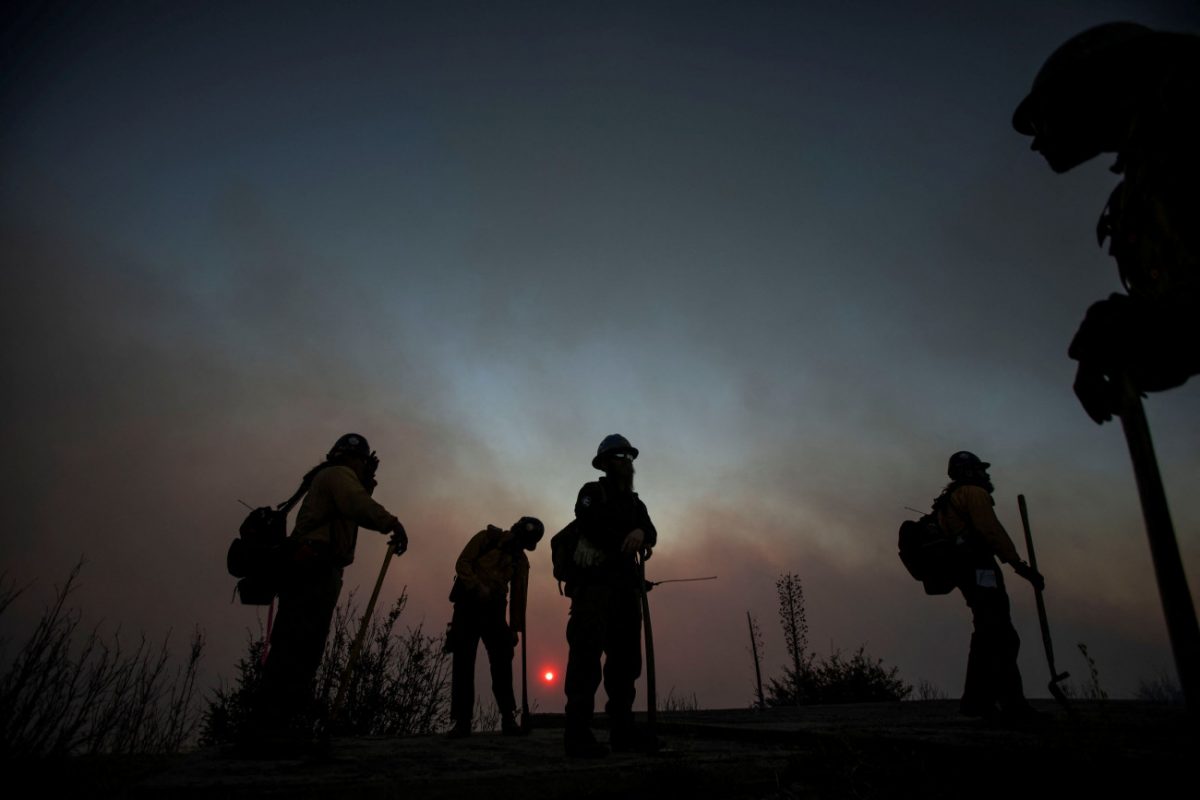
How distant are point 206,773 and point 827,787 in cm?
309

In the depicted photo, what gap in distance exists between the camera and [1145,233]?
2400 mm

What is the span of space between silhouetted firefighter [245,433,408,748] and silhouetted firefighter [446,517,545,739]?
2392mm

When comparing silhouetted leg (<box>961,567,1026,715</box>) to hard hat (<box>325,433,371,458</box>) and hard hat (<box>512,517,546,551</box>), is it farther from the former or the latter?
hard hat (<box>325,433,371,458</box>)

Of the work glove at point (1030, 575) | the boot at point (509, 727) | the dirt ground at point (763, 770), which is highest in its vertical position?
the work glove at point (1030, 575)

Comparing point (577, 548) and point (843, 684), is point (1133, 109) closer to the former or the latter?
point (577, 548)

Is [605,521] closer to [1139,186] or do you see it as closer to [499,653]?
[499,653]

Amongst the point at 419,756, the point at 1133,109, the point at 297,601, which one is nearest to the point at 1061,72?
the point at 1133,109

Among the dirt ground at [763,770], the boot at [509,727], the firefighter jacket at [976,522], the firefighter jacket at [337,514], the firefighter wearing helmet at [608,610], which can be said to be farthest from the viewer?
the boot at [509,727]

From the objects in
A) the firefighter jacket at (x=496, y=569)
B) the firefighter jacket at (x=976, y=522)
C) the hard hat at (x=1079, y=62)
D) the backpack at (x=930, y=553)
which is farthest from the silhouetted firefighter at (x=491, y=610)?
the hard hat at (x=1079, y=62)

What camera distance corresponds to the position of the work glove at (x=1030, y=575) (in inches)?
224

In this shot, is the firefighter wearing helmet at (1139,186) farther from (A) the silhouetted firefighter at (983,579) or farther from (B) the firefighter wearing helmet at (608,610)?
(A) the silhouetted firefighter at (983,579)

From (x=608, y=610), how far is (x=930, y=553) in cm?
338

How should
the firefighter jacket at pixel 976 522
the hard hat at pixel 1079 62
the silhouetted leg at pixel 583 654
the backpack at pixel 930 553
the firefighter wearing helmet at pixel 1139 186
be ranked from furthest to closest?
the backpack at pixel 930 553, the firefighter jacket at pixel 976 522, the silhouetted leg at pixel 583 654, the hard hat at pixel 1079 62, the firefighter wearing helmet at pixel 1139 186

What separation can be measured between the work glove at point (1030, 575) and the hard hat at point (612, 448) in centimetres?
370
